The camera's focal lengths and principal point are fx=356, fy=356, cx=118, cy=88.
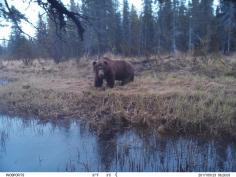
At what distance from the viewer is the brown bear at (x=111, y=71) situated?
6.27m

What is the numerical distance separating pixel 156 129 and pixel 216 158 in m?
1.00

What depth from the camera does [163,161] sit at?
3.74 m

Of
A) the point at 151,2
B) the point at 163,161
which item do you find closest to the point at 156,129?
the point at 163,161

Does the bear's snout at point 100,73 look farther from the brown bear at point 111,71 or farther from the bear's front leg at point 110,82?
the bear's front leg at point 110,82

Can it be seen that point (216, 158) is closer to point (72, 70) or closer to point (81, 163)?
point (81, 163)

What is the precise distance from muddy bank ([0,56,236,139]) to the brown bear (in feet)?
0.81

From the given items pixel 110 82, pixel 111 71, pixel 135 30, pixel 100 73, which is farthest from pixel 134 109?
pixel 111 71

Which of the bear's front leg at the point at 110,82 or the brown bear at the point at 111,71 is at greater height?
the brown bear at the point at 111,71

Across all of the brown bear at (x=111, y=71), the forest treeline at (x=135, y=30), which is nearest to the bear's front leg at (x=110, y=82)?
the brown bear at (x=111, y=71)

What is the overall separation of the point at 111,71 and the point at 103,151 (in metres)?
2.89

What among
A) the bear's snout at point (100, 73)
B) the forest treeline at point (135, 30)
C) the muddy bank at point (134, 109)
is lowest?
the muddy bank at point (134, 109)

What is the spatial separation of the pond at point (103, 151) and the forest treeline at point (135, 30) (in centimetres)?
107

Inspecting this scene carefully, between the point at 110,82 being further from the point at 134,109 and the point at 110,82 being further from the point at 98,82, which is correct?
the point at 134,109

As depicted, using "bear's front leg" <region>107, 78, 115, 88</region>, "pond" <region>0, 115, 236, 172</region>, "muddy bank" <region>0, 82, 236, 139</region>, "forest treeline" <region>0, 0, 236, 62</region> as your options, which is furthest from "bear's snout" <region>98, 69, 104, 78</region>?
"pond" <region>0, 115, 236, 172</region>
